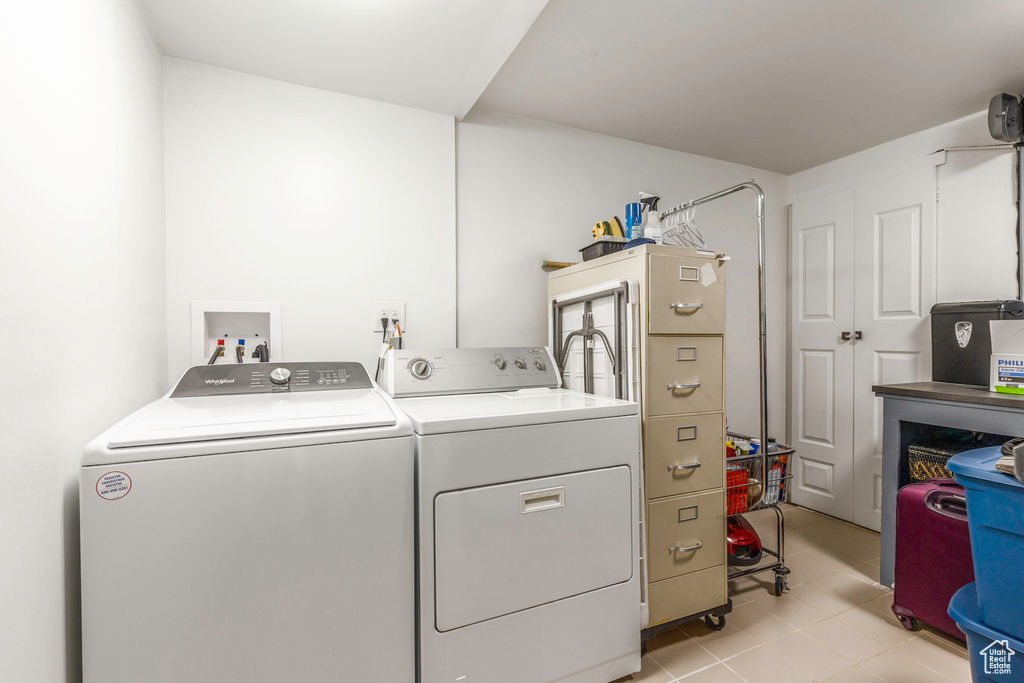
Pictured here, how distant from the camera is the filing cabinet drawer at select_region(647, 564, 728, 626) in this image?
1666 mm

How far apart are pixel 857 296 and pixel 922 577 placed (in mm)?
1663

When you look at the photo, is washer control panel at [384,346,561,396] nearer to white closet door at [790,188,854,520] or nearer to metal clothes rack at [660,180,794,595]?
metal clothes rack at [660,180,794,595]

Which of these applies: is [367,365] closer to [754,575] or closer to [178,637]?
[178,637]

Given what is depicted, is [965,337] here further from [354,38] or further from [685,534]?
[354,38]

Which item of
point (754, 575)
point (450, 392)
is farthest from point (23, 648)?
point (754, 575)

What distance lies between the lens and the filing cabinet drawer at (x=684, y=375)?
1652 millimetres

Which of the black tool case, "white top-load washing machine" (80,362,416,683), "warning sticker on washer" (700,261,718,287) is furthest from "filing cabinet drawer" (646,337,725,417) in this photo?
the black tool case

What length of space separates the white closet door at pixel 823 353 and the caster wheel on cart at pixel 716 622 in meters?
1.61

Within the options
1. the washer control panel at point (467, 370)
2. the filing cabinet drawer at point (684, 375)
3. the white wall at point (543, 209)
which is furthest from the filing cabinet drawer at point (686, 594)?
the white wall at point (543, 209)

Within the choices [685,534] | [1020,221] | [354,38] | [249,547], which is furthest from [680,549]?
[1020,221]

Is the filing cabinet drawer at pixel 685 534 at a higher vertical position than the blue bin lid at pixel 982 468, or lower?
lower

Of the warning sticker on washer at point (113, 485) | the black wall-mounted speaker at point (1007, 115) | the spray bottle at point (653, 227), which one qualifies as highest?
the black wall-mounted speaker at point (1007, 115)

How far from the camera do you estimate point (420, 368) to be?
1760mm

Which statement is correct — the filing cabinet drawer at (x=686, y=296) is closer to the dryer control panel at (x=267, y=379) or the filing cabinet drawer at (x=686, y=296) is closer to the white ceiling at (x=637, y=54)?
the white ceiling at (x=637, y=54)
